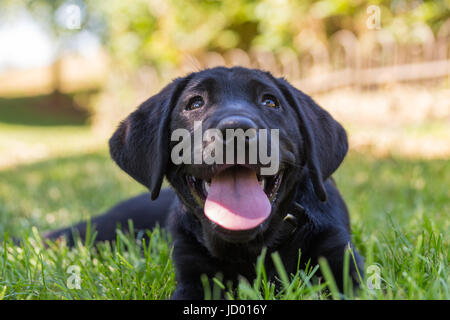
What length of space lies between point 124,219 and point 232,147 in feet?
6.08

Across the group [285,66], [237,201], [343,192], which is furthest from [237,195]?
[285,66]

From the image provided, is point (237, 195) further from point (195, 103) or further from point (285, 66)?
point (285, 66)

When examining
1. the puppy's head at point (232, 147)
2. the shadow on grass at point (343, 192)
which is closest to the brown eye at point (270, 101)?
the puppy's head at point (232, 147)

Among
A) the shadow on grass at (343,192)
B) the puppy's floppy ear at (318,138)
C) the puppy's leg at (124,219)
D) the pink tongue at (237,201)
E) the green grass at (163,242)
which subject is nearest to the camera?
the green grass at (163,242)

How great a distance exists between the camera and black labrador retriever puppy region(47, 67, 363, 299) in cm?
217

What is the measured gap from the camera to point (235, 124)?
201 cm

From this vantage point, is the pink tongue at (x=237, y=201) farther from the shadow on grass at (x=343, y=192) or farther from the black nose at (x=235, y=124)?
the shadow on grass at (x=343, y=192)

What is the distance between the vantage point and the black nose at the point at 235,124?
2.01 m

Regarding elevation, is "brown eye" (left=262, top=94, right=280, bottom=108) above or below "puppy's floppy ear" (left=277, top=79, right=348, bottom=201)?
above

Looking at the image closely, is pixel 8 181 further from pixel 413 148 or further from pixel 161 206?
pixel 413 148

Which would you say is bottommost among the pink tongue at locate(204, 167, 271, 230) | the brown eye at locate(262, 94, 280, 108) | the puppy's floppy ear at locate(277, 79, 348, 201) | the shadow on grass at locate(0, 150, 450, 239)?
the shadow on grass at locate(0, 150, 450, 239)

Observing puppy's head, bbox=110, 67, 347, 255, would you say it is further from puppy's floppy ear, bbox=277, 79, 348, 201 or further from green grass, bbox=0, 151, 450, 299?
green grass, bbox=0, 151, 450, 299

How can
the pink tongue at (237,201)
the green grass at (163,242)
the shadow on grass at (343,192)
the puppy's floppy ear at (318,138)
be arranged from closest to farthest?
1. the green grass at (163,242)
2. the pink tongue at (237,201)
3. the puppy's floppy ear at (318,138)
4. the shadow on grass at (343,192)

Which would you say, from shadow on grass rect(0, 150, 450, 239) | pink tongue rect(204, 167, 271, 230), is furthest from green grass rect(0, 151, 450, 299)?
pink tongue rect(204, 167, 271, 230)
